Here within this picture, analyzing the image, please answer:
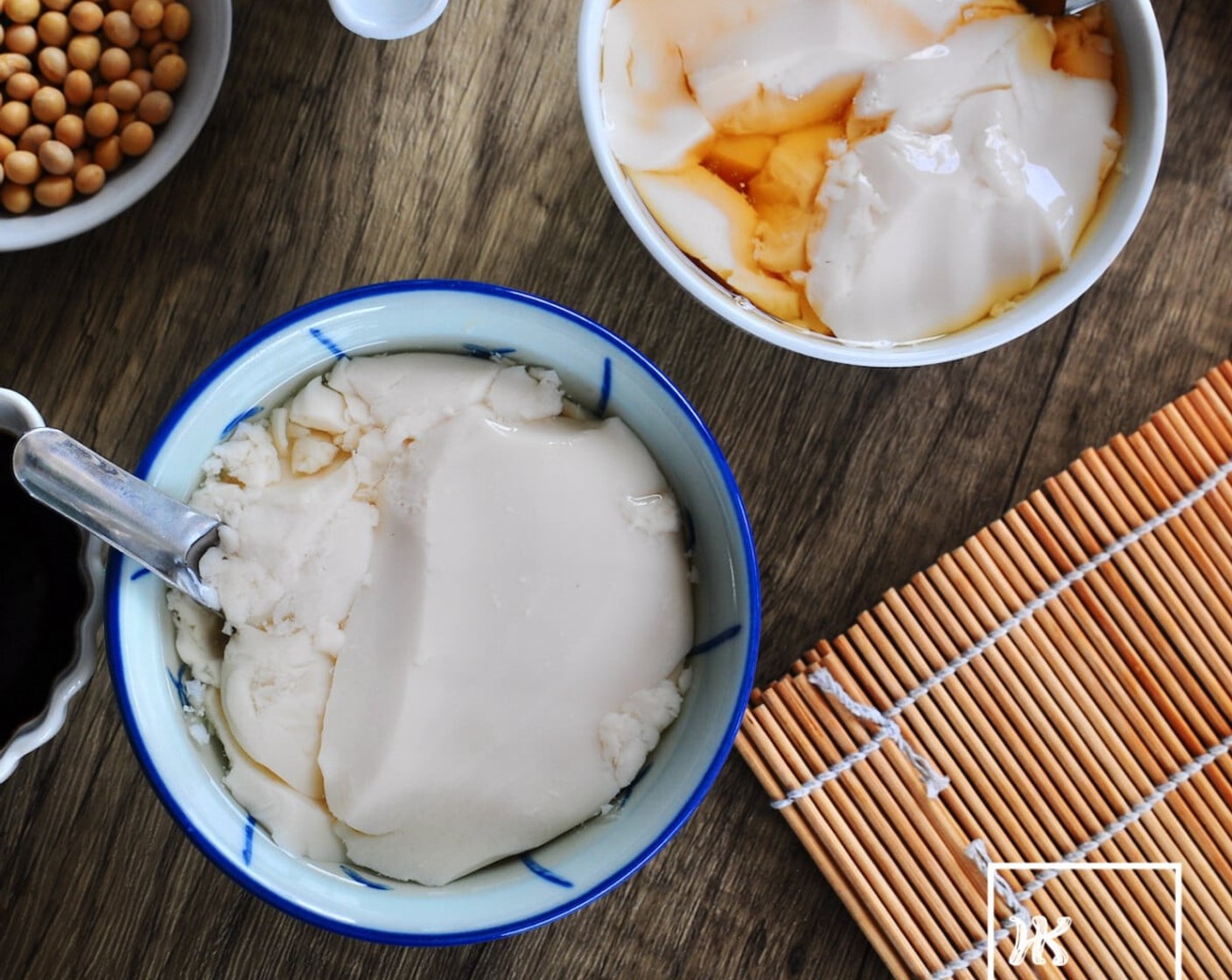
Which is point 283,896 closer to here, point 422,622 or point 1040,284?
point 422,622

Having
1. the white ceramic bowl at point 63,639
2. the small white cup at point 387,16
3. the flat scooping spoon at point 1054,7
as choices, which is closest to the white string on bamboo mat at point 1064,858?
the flat scooping spoon at point 1054,7

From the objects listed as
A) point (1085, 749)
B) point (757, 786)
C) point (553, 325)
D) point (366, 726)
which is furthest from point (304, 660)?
point (1085, 749)

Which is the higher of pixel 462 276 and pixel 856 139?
pixel 856 139

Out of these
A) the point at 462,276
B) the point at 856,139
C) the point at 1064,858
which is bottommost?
the point at 1064,858

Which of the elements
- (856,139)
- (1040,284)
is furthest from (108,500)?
(1040,284)

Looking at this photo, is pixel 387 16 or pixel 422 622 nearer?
pixel 422 622

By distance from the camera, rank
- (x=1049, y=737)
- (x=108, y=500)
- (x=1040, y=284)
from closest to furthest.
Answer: (x=108, y=500), (x=1040, y=284), (x=1049, y=737)

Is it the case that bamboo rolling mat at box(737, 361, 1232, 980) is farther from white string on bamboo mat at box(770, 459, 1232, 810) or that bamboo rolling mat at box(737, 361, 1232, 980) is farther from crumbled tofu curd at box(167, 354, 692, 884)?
crumbled tofu curd at box(167, 354, 692, 884)

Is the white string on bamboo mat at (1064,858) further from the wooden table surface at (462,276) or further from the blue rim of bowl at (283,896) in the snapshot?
the blue rim of bowl at (283,896)
